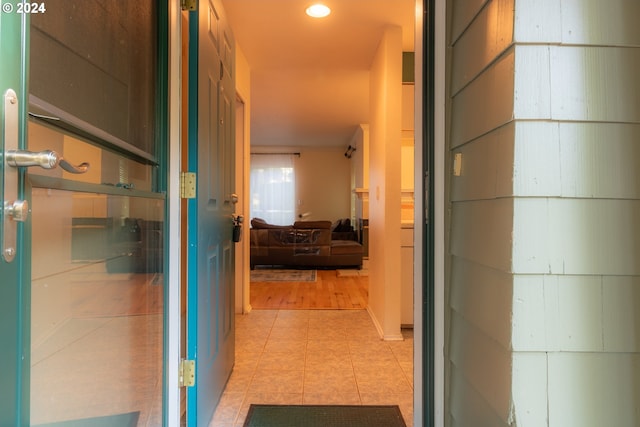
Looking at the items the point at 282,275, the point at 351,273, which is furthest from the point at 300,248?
the point at 351,273

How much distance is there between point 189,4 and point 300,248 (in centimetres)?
461

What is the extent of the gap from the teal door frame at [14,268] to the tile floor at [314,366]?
119cm

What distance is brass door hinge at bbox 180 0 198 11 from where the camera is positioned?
141 centimetres

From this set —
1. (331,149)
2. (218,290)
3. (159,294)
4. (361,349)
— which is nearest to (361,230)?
(331,149)

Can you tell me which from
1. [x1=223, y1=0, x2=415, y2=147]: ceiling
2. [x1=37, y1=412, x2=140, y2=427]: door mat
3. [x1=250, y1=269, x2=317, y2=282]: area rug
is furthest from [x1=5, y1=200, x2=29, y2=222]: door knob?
[x1=250, y1=269, x2=317, y2=282]: area rug

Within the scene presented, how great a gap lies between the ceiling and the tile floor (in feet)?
7.50

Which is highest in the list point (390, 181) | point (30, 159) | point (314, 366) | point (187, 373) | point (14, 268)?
point (390, 181)

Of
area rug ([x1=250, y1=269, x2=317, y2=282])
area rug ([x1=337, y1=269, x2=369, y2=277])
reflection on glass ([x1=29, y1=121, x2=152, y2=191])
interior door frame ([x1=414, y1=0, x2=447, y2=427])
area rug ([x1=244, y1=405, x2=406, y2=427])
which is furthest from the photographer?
area rug ([x1=337, y1=269, x2=369, y2=277])

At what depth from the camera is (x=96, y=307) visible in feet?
3.16

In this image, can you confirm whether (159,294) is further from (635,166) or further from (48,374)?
(635,166)

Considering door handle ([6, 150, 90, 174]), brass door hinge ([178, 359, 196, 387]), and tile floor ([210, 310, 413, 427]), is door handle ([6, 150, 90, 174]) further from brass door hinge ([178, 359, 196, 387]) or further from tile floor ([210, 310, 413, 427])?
tile floor ([210, 310, 413, 427])

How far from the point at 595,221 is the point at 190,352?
4.45 feet

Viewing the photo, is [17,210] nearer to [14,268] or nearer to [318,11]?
[14,268]

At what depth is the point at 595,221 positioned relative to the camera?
754mm
